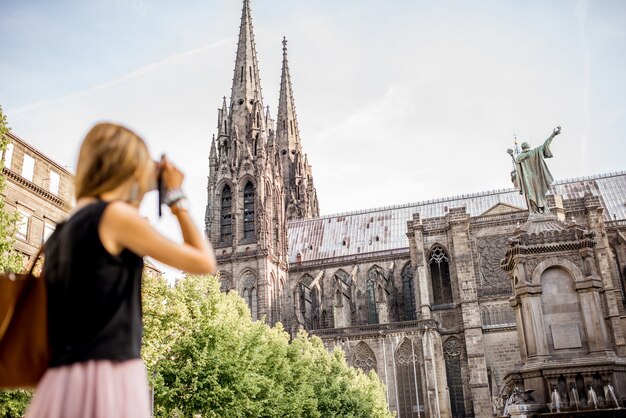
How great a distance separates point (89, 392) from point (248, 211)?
178ft

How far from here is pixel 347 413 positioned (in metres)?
36.3

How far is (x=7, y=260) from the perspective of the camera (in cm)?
1616

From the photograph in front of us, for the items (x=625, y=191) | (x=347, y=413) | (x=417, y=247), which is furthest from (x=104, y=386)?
(x=625, y=191)

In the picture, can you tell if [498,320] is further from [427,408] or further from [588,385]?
[588,385]

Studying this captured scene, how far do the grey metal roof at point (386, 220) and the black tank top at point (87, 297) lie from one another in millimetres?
57880

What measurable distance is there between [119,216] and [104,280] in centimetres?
29

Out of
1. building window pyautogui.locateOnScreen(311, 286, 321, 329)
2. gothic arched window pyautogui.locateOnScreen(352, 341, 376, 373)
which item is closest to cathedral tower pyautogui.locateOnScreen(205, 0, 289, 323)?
building window pyautogui.locateOnScreen(311, 286, 321, 329)

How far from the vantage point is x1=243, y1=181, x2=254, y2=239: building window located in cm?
5569

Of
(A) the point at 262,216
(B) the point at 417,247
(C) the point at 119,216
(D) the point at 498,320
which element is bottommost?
(C) the point at 119,216

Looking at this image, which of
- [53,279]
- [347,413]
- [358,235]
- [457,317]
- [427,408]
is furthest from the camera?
[358,235]

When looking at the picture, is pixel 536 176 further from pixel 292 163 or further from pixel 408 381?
pixel 292 163

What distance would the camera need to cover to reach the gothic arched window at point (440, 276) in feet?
169

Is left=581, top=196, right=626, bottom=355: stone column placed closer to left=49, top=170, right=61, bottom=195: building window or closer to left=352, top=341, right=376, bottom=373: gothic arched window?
left=352, top=341, right=376, bottom=373: gothic arched window

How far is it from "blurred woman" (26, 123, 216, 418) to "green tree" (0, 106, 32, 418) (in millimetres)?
14454
